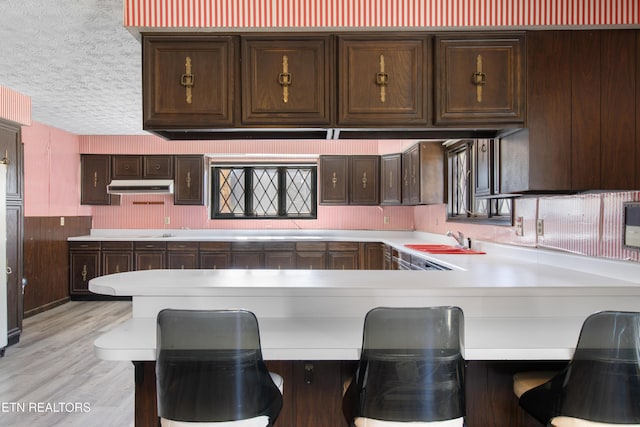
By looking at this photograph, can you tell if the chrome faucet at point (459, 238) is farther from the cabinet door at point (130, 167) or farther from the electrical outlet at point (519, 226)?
the cabinet door at point (130, 167)

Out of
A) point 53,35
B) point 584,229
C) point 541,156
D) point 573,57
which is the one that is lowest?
point 584,229

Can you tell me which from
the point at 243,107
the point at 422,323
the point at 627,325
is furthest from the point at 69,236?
the point at 627,325

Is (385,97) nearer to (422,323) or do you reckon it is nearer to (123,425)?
(422,323)

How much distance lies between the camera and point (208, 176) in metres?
6.36

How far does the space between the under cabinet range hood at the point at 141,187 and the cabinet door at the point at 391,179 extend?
2.96 metres

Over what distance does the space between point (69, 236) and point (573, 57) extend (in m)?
6.12

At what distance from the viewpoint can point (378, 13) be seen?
204cm

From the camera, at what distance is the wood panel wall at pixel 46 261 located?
16.5ft

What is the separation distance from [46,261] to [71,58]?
3.12m

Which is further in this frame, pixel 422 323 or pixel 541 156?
pixel 541 156

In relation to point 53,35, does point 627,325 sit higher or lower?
lower

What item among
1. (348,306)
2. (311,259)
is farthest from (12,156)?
(348,306)

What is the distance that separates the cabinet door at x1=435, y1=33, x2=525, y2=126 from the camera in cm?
201

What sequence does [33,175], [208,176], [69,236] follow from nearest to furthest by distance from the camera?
[33,175] → [69,236] → [208,176]
